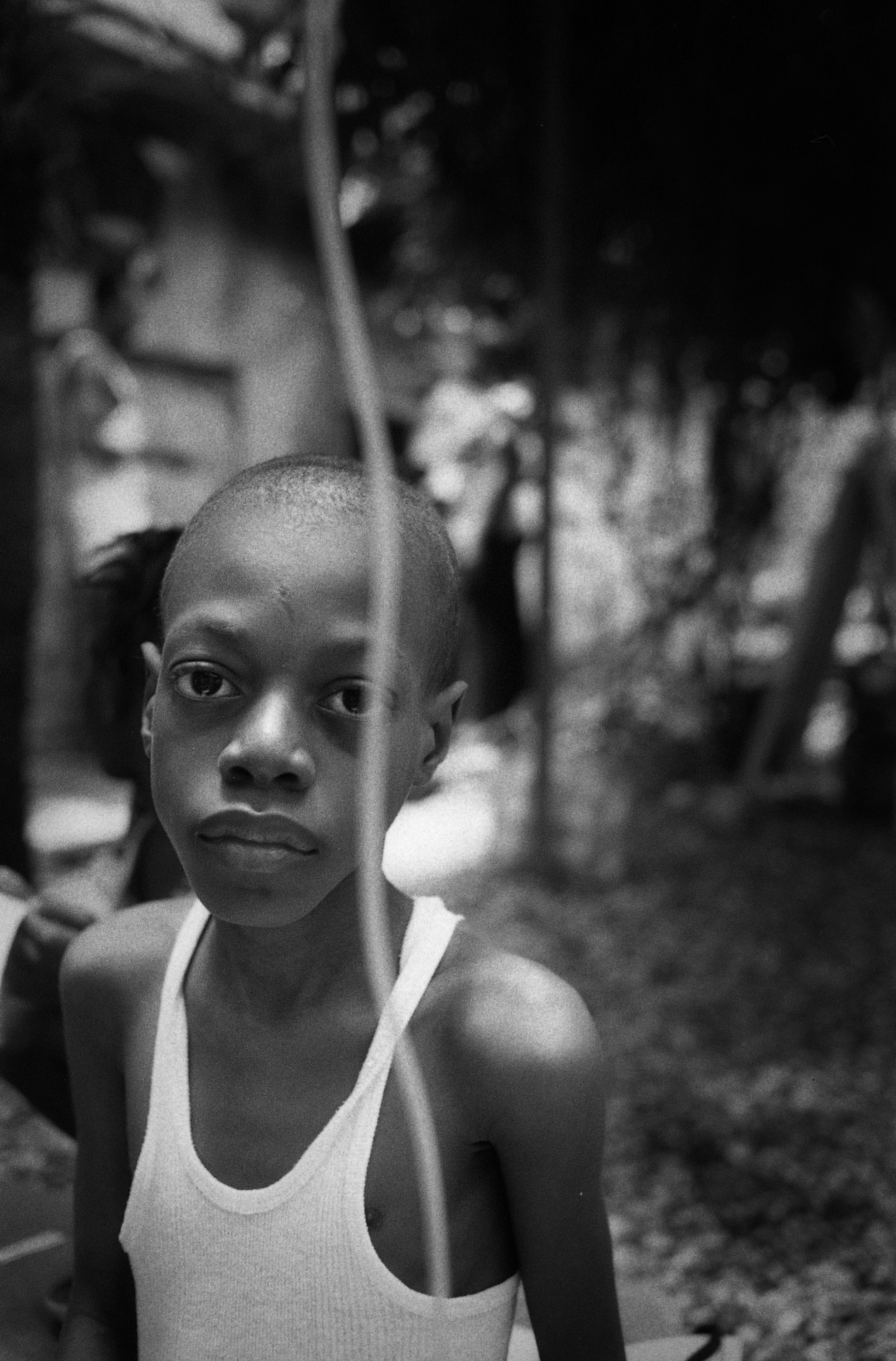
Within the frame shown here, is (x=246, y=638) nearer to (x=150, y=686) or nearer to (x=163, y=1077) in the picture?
(x=150, y=686)

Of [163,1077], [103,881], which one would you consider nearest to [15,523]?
[103,881]

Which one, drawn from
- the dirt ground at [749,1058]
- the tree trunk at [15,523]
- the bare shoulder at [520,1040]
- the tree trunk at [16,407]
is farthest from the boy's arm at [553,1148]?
the tree trunk at [15,523]

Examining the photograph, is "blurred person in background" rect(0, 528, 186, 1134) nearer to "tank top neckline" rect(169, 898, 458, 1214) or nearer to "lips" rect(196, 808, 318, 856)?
"tank top neckline" rect(169, 898, 458, 1214)

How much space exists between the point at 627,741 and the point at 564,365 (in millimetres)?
1006

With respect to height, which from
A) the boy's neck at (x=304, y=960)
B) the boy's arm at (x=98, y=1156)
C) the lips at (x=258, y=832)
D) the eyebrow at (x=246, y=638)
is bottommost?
the boy's arm at (x=98, y=1156)

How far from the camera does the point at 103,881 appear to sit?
1.19 meters

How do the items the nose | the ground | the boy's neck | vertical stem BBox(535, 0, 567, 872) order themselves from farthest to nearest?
1. vertical stem BBox(535, 0, 567, 872)
2. the ground
3. the boy's neck
4. the nose

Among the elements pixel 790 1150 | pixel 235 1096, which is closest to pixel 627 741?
pixel 790 1150

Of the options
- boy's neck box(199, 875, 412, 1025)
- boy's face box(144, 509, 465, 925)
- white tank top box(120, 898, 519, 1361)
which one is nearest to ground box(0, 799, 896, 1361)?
white tank top box(120, 898, 519, 1361)

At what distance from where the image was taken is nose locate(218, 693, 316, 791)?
662 millimetres

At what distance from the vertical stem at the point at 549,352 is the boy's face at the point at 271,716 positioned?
214 centimetres

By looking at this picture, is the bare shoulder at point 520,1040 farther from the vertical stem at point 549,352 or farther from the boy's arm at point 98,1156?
the vertical stem at point 549,352

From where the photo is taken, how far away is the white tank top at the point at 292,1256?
0.74 m

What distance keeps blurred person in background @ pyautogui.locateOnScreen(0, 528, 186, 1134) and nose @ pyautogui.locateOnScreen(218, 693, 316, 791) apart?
417 millimetres
